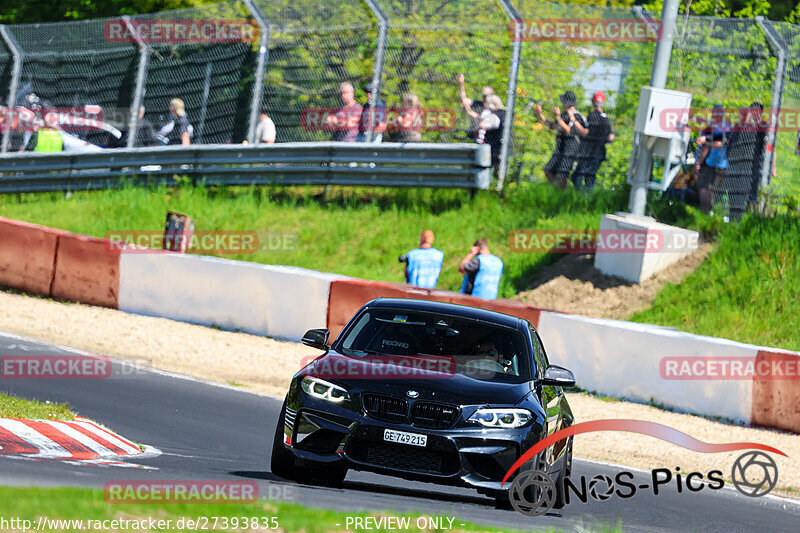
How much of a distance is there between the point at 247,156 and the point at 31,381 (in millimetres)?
10036

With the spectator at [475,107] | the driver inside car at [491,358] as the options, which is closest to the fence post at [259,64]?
the spectator at [475,107]

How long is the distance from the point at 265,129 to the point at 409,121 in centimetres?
286

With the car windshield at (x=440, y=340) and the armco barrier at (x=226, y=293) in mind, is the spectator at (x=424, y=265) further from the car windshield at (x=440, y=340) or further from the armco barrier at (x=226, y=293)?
the car windshield at (x=440, y=340)

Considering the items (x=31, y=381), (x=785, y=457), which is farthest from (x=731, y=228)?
(x=31, y=381)

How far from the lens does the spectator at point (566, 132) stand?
1889cm

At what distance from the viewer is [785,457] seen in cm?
1152

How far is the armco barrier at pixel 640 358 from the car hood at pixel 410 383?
5.92 meters

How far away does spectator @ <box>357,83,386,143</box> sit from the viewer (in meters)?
20.0

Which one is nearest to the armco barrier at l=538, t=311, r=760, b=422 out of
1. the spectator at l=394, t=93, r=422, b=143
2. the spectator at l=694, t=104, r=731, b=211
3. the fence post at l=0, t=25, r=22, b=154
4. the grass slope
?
the grass slope

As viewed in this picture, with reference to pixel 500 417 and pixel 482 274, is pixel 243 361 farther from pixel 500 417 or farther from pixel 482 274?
Result: pixel 500 417

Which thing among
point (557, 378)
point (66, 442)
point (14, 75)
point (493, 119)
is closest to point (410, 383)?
point (557, 378)

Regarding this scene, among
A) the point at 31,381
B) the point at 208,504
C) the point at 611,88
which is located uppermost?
the point at 611,88

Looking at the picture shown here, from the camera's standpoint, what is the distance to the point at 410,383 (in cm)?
732

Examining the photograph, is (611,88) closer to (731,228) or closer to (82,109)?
(731,228)
